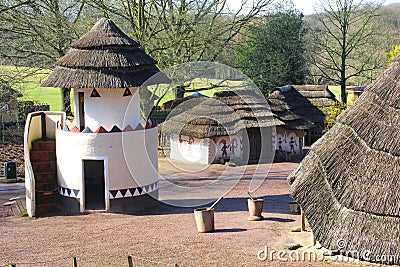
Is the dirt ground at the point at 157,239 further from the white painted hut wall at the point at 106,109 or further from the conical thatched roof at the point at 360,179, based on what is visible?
the white painted hut wall at the point at 106,109

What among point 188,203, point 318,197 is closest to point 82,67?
point 188,203

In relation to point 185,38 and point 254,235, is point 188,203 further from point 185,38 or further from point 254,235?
point 185,38

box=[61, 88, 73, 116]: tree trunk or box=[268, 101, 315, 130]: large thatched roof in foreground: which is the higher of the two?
box=[61, 88, 73, 116]: tree trunk

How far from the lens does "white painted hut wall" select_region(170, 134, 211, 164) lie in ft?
90.7

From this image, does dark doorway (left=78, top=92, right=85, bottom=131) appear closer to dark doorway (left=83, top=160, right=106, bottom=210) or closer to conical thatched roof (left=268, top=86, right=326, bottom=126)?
dark doorway (left=83, top=160, right=106, bottom=210)

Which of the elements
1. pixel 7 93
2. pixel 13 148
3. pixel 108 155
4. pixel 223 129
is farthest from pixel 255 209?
pixel 13 148

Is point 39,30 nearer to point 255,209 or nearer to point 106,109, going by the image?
point 106,109

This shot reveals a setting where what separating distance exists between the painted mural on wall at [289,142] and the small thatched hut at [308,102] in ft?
5.29

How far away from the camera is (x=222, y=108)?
93.6ft

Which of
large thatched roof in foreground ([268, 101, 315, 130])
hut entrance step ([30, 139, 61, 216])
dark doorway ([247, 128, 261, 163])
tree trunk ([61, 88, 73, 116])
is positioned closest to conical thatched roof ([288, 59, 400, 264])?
hut entrance step ([30, 139, 61, 216])

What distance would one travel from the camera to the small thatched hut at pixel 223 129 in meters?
27.6

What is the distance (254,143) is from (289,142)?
2228 millimetres

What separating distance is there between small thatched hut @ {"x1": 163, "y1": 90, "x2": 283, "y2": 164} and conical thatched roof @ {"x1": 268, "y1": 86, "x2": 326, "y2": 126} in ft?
3.80

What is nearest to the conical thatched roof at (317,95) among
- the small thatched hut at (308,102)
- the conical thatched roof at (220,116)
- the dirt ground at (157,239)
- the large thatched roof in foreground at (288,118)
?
the small thatched hut at (308,102)
